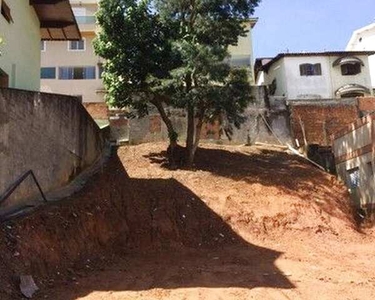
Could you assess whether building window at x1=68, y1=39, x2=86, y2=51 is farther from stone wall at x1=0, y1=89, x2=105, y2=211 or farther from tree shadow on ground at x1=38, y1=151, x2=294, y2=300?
stone wall at x1=0, y1=89, x2=105, y2=211

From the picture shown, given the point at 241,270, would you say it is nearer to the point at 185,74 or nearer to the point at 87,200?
the point at 87,200

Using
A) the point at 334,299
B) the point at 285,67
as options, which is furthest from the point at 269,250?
the point at 285,67

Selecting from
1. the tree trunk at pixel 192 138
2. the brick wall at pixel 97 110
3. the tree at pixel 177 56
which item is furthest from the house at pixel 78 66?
the tree trunk at pixel 192 138

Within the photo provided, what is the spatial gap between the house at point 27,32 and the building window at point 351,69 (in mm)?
22332

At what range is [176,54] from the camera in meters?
18.9

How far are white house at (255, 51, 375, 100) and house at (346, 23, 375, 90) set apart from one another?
20.7 ft

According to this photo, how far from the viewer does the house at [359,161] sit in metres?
17.4

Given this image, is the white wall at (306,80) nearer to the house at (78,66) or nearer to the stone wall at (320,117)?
the house at (78,66)

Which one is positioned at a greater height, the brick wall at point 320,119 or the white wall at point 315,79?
the white wall at point 315,79

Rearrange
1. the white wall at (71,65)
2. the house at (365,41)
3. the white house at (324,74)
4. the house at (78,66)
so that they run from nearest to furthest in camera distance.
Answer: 1. the white house at (324,74)
2. the house at (78,66)
3. the white wall at (71,65)
4. the house at (365,41)

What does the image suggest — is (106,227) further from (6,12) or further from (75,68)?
(75,68)

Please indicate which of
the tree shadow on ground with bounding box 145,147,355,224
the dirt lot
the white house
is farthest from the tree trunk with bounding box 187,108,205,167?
the white house

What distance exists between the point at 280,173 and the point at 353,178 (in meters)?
2.97

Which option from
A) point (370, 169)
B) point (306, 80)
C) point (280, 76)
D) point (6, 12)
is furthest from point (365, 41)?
point (6, 12)
